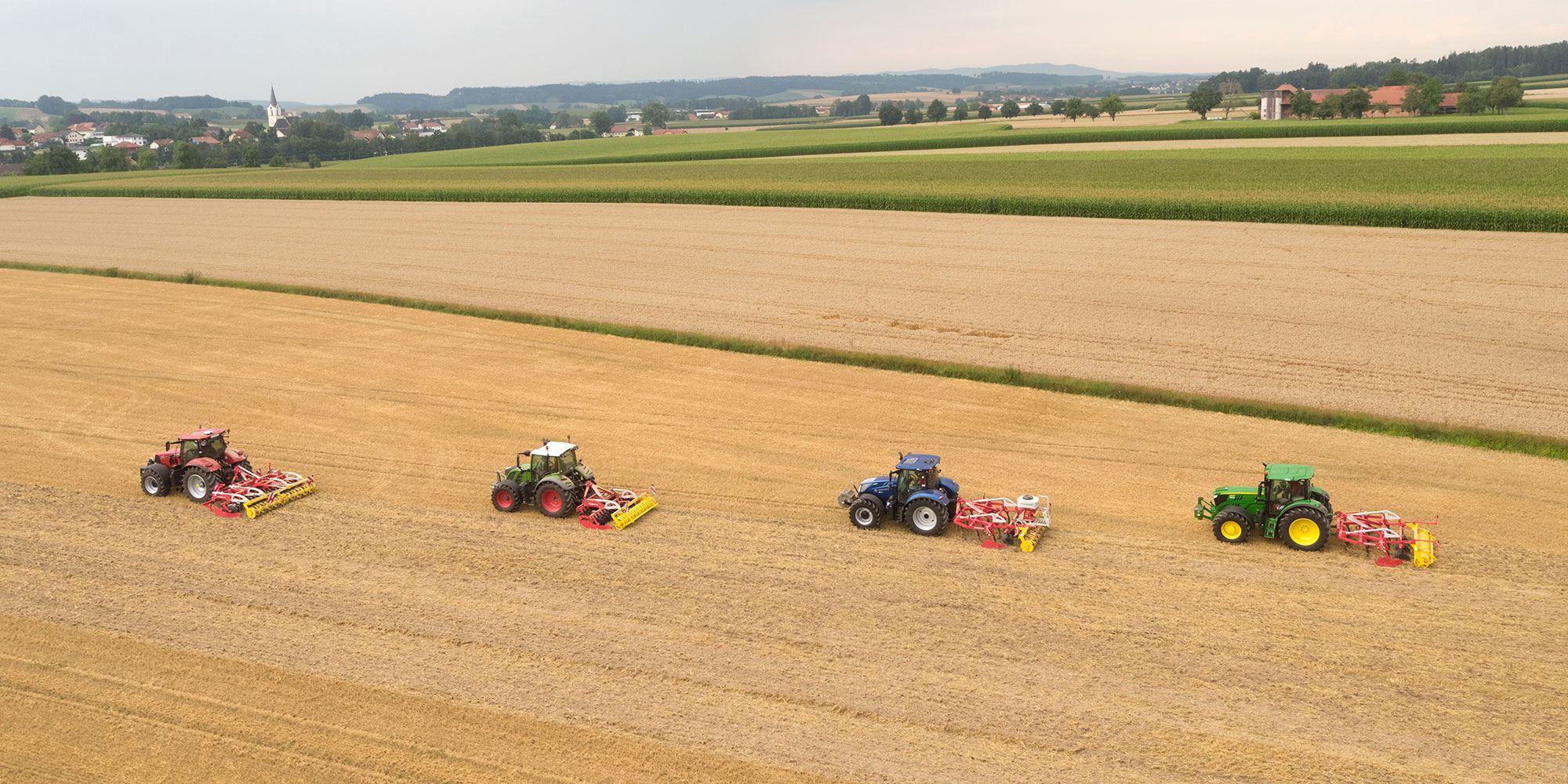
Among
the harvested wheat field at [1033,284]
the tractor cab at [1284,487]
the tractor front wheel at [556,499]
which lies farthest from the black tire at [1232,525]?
the tractor front wheel at [556,499]

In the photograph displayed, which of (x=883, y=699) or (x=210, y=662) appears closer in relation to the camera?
(x=883, y=699)

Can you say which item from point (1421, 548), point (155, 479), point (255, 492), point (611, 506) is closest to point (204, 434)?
point (155, 479)

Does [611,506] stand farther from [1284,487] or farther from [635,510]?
[1284,487]

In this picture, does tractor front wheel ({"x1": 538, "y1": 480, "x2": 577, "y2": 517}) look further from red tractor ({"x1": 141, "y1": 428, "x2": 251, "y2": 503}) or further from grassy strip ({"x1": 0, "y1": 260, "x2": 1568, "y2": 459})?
grassy strip ({"x1": 0, "y1": 260, "x2": 1568, "y2": 459})

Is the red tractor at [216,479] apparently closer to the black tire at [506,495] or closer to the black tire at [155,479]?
the black tire at [155,479]

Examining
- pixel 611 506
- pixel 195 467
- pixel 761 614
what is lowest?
pixel 761 614

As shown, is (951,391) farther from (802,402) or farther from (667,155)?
(667,155)

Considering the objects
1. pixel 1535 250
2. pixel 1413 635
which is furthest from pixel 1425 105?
pixel 1413 635
